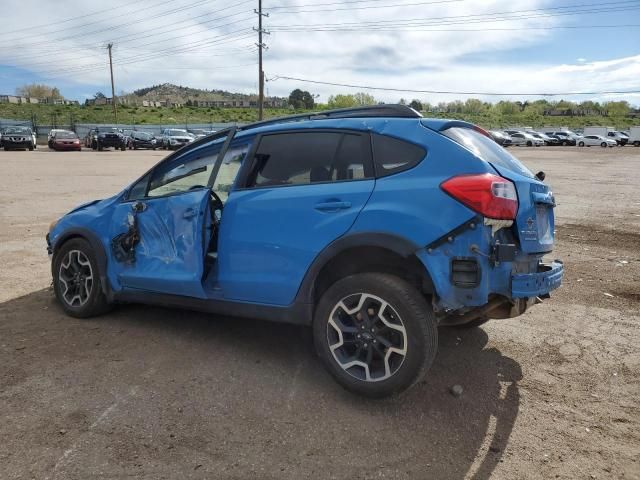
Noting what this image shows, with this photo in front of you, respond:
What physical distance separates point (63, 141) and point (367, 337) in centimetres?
4074

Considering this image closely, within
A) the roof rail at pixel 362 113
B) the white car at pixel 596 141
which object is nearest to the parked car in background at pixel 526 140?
the white car at pixel 596 141

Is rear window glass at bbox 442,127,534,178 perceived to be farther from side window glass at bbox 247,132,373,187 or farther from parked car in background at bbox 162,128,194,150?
parked car in background at bbox 162,128,194,150

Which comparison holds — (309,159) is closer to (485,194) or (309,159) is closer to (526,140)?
(485,194)

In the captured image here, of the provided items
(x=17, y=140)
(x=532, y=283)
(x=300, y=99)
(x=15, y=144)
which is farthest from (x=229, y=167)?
(x=300, y=99)

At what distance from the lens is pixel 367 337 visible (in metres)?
3.29

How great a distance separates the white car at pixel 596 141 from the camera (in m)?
57.1

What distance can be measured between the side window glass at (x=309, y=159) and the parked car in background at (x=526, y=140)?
6223 centimetres

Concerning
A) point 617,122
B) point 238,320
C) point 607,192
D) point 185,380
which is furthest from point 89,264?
point 617,122

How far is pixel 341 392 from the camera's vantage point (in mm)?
3473

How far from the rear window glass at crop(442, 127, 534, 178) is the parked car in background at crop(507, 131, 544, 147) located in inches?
2432

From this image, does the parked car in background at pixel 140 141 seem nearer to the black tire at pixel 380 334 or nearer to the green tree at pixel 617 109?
the black tire at pixel 380 334

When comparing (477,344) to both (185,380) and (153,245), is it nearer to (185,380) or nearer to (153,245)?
(185,380)

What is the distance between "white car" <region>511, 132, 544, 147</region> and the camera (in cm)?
5988

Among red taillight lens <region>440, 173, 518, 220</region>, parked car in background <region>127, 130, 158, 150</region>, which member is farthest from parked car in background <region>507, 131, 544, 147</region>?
red taillight lens <region>440, 173, 518, 220</region>
